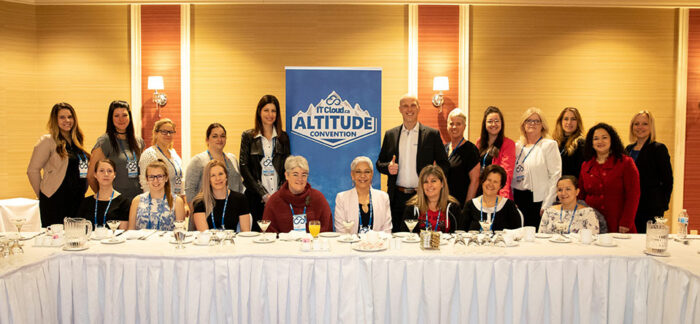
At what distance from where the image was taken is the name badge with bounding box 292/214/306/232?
3.71 m

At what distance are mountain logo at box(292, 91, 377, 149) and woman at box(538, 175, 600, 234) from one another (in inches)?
66.6

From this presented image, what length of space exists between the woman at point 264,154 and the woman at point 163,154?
66 centimetres

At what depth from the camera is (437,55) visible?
245 inches

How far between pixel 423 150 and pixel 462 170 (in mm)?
430

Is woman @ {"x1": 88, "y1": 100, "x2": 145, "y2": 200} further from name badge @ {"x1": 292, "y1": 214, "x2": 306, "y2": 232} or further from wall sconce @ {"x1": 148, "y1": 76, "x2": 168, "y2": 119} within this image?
name badge @ {"x1": 292, "y1": 214, "x2": 306, "y2": 232}

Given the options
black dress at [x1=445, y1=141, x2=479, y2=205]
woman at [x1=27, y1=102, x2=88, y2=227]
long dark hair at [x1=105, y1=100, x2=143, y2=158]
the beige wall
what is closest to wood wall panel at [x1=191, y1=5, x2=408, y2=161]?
the beige wall

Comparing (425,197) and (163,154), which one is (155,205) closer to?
(163,154)

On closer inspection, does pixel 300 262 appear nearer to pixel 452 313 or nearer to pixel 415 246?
pixel 415 246

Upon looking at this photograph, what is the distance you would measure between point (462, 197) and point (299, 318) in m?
2.26

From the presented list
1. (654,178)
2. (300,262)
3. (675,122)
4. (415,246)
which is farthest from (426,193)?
(675,122)

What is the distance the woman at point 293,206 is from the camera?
378 centimetres

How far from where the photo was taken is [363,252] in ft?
9.52

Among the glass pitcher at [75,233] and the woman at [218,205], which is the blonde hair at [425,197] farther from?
the glass pitcher at [75,233]

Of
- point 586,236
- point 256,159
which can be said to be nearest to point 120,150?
point 256,159
